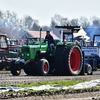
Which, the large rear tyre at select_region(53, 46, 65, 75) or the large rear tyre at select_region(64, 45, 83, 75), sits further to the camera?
the large rear tyre at select_region(64, 45, 83, 75)

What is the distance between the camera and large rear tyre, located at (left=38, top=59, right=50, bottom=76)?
15.8 m

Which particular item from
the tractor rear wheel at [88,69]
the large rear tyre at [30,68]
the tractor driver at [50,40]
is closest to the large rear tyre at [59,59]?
the tractor driver at [50,40]

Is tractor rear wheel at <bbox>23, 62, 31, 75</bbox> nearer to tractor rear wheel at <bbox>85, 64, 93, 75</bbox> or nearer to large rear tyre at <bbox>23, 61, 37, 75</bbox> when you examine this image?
large rear tyre at <bbox>23, 61, 37, 75</bbox>

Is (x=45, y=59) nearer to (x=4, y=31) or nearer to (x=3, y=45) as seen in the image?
(x=3, y=45)

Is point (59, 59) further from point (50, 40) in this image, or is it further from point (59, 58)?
point (50, 40)

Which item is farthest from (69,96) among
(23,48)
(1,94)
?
(23,48)

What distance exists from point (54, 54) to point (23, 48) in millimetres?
1562

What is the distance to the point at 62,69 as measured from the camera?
661 inches

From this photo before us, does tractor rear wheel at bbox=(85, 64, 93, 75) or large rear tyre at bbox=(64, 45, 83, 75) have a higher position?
large rear tyre at bbox=(64, 45, 83, 75)

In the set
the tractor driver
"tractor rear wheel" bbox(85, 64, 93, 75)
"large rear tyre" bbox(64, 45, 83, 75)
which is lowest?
"tractor rear wheel" bbox(85, 64, 93, 75)

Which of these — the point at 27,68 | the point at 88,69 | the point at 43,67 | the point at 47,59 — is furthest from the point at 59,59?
the point at 88,69

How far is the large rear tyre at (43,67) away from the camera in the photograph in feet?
51.9

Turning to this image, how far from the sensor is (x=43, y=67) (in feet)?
52.2

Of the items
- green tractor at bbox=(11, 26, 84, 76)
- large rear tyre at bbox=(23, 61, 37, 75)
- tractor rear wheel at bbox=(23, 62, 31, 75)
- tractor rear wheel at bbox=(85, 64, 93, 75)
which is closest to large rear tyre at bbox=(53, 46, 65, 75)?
green tractor at bbox=(11, 26, 84, 76)
